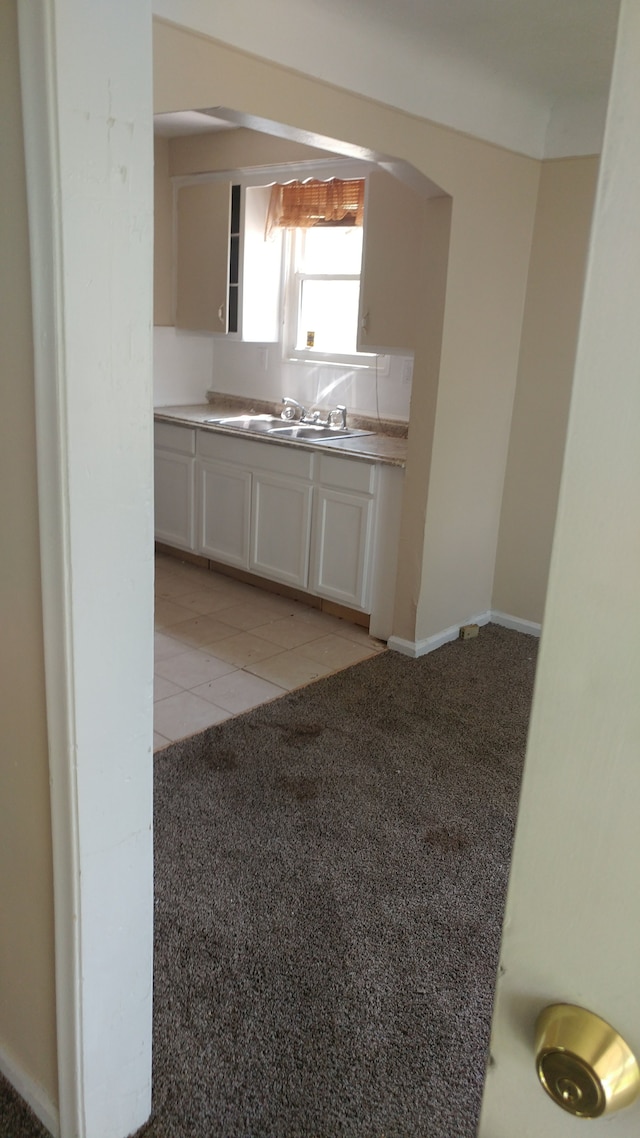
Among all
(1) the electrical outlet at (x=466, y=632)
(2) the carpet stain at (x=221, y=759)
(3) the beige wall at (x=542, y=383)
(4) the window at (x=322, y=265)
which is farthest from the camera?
(4) the window at (x=322, y=265)

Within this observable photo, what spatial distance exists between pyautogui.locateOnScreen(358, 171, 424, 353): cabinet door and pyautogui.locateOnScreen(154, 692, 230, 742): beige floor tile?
72.5 inches

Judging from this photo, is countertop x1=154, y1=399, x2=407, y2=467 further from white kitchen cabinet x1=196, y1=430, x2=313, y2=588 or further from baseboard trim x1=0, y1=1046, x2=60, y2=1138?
baseboard trim x1=0, y1=1046, x2=60, y2=1138

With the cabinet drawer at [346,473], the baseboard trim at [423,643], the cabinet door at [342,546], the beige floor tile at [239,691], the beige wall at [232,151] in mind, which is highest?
the beige wall at [232,151]

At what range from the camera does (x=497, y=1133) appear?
1.87 ft

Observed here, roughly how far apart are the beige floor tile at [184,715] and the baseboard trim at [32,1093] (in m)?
1.45

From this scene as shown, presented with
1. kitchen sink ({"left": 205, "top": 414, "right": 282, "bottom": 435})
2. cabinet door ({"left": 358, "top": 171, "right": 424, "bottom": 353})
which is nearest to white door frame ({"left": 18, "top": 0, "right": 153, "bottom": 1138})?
cabinet door ({"left": 358, "top": 171, "right": 424, "bottom": 353})

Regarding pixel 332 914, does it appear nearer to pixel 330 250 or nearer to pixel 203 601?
pixel 203 601

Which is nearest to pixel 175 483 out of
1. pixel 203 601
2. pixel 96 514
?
pixel 203 601

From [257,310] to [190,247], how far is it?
58cm

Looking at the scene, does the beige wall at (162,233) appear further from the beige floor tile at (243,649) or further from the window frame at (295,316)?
the beige floor tile at (243,649)

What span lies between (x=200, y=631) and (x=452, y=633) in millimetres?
1251

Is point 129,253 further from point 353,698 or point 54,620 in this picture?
point 353,698

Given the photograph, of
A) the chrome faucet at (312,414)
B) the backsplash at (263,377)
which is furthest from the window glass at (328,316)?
the chrome faucet at (312,414)

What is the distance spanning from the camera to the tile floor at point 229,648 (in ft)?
11.1
